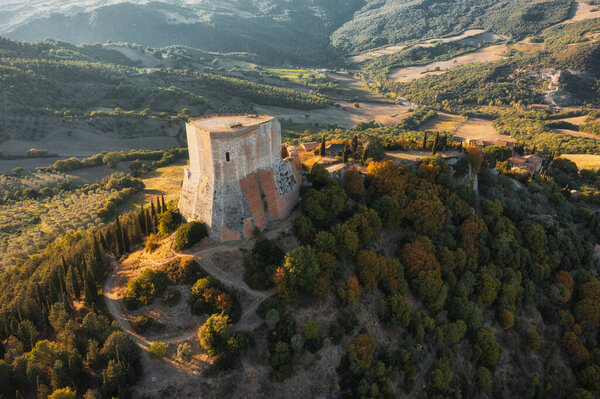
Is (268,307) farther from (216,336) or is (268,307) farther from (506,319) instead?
(506,319)

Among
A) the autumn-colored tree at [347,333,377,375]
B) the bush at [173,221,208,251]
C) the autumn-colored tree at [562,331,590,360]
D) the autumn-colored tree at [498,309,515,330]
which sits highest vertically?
the bush at [173,221,208,251]

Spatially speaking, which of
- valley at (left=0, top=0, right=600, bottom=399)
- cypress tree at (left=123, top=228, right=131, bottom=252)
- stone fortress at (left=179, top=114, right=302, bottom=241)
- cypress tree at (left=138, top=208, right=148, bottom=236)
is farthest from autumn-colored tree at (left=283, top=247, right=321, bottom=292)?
cypress tree at (left=138, top=208, right=148, bottom=236)

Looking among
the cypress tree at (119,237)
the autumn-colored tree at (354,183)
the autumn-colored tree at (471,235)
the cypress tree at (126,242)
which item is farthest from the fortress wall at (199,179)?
the autumn-colored tree at (471,235)

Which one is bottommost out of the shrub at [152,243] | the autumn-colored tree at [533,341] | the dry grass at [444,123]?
the autumn-colored tree at [533,341]

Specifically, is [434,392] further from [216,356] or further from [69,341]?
[69,341]

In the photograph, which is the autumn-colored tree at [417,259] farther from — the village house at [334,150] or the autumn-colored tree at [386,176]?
the village house at [334,150]

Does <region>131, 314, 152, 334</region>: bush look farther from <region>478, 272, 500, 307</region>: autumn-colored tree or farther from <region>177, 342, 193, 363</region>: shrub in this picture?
<region>478, 272, 500, 307</region>: autumn-colored tree
